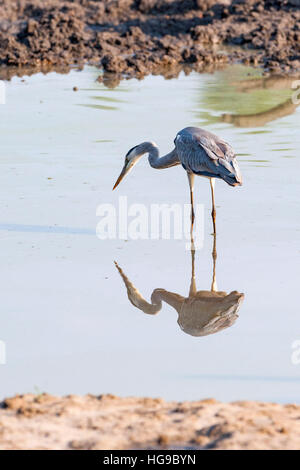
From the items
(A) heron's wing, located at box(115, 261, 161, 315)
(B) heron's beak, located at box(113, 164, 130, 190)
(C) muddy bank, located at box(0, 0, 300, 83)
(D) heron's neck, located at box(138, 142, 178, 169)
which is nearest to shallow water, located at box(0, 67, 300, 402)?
(A) heron's wing, located at box(115, 261, 161, 315)

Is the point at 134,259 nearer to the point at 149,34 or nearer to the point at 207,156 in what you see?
the point at 207,156

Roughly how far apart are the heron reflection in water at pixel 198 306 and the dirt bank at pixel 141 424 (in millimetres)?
1623

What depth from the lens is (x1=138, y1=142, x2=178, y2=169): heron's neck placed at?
31.8ft

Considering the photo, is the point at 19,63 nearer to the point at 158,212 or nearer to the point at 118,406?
the point at 158,212

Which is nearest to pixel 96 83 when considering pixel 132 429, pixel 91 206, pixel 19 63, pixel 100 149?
pixel 19 63

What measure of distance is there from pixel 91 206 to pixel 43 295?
99.3 inches

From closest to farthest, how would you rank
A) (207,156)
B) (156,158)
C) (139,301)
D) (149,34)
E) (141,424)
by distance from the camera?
(141,424)
(139,301)
(207,156)
(156,158)
(149,34)

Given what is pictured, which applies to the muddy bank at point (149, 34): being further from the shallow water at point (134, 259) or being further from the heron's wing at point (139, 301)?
the heron's wing at point (139, 301)

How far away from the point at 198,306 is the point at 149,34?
46.1ft

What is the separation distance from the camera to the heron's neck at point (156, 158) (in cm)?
970

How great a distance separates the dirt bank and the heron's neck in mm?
4694

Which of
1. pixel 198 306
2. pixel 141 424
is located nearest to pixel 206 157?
pixel 198 306

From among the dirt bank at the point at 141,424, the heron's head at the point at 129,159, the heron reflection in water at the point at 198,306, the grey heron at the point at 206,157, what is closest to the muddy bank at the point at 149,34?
the heron's head at the point at 129,159

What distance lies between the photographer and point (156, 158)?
9.93m
